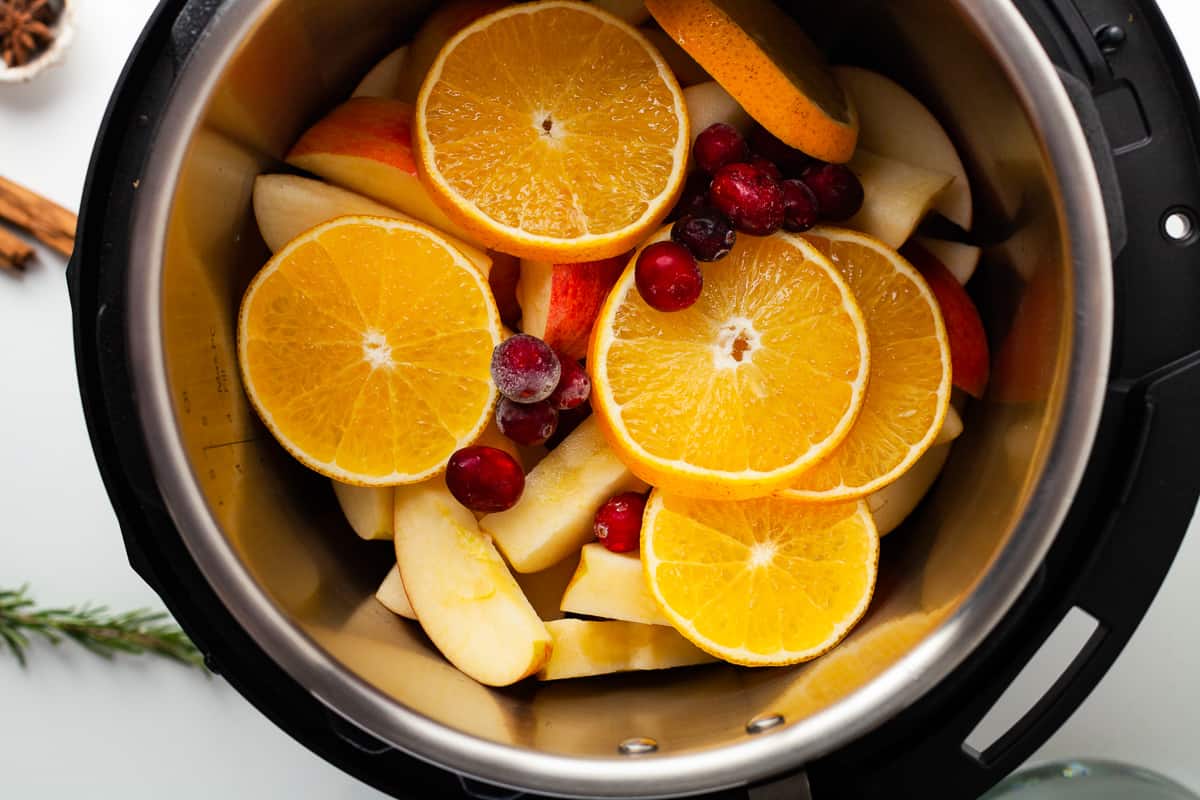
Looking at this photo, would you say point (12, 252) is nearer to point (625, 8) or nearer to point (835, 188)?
point (625, 8)

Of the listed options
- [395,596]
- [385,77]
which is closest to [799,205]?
[385,77]

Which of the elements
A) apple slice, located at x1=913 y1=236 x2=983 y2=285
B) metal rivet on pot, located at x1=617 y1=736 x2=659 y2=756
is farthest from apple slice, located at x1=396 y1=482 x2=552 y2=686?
apple slice, located at x1=913 y1=236 x2=983 y2=285

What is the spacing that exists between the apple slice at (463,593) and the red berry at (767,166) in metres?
0.47

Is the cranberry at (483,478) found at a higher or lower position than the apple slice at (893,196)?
lower

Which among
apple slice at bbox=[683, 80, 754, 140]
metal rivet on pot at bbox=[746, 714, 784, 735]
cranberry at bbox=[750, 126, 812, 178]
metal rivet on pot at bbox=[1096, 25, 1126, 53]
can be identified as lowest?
metal rivet on pot at bbox=[746, 714, 784, 735]

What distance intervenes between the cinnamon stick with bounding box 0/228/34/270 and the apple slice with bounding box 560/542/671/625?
833mm

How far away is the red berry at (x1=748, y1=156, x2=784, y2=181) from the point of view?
1.00 metres

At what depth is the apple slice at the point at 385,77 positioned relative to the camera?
1125mm

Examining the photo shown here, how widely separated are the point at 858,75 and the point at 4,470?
3.83 ft

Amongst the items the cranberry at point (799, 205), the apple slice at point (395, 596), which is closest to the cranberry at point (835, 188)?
the cranberry at point (799, 205)

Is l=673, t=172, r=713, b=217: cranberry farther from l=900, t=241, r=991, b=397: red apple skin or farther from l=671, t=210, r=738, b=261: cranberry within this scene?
l=900, t=241, r=991, b=397: red apple skin

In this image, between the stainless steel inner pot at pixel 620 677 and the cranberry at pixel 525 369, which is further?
the cranberry at pixel 525 369

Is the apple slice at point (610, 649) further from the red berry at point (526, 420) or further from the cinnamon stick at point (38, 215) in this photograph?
the cinnamon stick at point (38, 215)

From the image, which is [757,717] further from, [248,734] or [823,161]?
A: [248,734]
